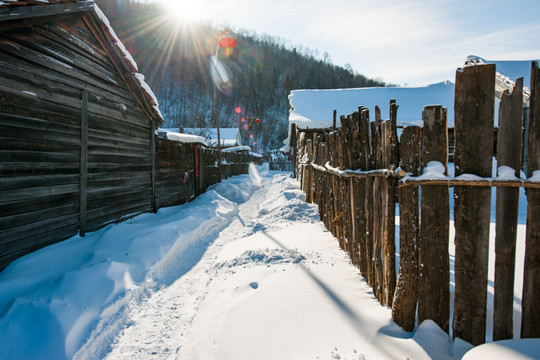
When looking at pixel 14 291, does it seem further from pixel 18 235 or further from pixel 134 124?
pixel 134 124

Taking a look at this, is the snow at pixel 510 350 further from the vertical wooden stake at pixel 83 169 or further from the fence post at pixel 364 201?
the vertical wooden stake at pixel 83 169

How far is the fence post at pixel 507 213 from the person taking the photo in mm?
1815

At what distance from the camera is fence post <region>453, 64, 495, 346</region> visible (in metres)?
1.89

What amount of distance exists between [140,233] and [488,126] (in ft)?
19.1

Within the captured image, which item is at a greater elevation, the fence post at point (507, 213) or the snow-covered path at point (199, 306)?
the fence post at point (507, 213)

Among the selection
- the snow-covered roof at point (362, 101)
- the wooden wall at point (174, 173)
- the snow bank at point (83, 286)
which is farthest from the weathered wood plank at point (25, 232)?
the snow-covered roof at point (362, 101)

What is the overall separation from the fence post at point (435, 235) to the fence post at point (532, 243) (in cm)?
43

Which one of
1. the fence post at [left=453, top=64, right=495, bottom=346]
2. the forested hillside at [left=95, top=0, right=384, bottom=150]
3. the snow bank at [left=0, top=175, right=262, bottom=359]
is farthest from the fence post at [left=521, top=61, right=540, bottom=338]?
the forested hillside at [left=95, top=0, right=384, bottom=150]

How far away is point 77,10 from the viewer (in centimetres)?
493

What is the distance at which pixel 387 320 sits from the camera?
2330 mm

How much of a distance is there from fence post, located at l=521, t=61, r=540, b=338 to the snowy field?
42 centimetres

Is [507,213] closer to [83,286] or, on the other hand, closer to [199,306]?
[199,306]

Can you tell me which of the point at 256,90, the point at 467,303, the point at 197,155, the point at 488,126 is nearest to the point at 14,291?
the point at 467,303

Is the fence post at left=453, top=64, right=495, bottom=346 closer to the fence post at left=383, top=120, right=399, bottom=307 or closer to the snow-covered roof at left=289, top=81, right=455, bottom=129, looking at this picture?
the fence post at left=383, top=120, right=399, bottom=307
